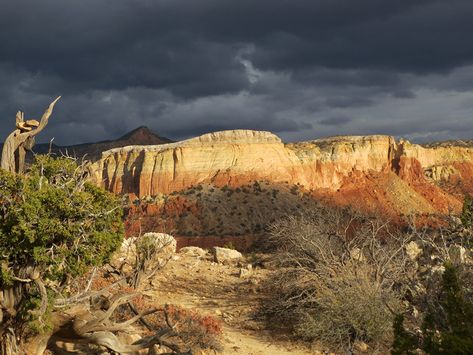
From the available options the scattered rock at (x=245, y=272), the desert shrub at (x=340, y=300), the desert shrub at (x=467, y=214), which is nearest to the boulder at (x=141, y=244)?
the scattered rock at (x=245, y=272)

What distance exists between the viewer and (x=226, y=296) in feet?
65.5

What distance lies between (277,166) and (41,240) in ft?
224

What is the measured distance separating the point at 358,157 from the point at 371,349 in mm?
75733

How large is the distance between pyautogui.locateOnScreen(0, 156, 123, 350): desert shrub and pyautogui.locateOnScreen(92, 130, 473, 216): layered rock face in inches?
2427

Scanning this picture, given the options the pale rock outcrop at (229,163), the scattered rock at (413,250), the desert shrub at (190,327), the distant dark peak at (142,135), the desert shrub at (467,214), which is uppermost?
the distant dark peak at (142,135)

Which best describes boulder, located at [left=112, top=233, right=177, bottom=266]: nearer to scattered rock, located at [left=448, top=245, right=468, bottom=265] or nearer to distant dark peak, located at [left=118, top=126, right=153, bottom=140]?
scattered rock, located at [left=448, top=245, right=468, bottom=265]

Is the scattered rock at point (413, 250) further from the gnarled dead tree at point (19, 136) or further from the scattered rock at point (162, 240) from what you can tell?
the gnarled dead tree at point (19, 136)

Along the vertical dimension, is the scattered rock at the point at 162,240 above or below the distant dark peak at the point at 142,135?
below

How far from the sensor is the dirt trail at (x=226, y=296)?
46.6 ft

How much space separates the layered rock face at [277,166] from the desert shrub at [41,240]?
61635 millimetres

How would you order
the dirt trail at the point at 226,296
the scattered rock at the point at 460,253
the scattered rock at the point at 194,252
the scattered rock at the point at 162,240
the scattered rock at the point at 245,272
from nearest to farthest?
the dirt trail at the point at 226,296, the scattered rock at the point at 460,253, the scattered rock at the point at 162,240, the scattered rock at the point at 245,272, the scattered rock at the point at 194,252

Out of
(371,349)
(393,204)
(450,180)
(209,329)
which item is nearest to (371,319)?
(371,349)

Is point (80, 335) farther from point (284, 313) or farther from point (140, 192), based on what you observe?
point (140, 192)

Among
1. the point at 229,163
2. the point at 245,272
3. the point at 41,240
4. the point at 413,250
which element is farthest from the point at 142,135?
the point at 41,240
